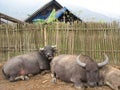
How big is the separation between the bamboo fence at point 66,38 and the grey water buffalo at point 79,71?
369cm

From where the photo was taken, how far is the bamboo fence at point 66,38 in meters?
15.1

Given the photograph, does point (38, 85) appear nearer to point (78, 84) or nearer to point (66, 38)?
point (78, 84)

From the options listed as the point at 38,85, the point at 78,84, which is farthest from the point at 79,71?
the point at 38,85

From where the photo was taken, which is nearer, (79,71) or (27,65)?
(79,71)

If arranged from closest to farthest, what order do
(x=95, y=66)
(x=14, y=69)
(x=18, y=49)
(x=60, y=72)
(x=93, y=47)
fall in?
(x=95, y=66) → (x=60, y=72) → (x=14, y=69) → (x=93, y=47) → (x=18, y=49)

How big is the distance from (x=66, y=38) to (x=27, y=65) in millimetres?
3514

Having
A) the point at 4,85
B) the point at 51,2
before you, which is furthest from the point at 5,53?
the point at 51,2

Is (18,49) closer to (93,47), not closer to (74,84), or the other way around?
(93,47)

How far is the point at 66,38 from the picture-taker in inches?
618

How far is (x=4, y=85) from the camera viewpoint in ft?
38.2

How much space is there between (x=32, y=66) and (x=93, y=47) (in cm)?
371

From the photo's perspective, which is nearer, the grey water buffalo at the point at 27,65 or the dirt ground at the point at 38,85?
the dirt ground at the point at 38,85

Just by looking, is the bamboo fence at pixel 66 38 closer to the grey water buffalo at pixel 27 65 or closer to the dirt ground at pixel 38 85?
the grey water buffalo at pixel 27 65

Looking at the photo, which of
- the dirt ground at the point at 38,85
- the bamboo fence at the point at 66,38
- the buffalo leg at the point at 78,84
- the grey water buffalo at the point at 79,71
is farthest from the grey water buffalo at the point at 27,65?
the bamboo fence at the point at 66,38
